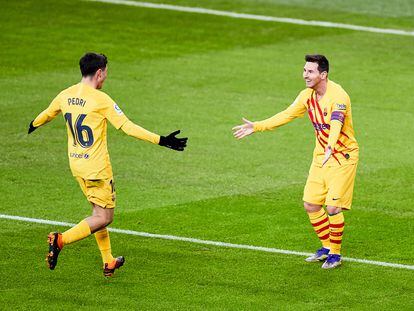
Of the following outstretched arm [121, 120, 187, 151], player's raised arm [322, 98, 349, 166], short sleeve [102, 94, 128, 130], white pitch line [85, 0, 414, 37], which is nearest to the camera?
outstretched arm [121, 120, 187, 151]

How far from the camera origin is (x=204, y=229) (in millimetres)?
16047

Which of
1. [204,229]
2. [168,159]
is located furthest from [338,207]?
[168,159]

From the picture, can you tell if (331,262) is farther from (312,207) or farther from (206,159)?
(206,159)

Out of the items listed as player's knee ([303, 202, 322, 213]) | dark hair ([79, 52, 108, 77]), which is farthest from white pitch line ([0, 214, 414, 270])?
dark hair ([79, 52, 108, 77])

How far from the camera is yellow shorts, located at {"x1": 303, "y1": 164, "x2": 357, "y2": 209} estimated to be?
14383 mm

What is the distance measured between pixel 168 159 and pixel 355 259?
5431 mm

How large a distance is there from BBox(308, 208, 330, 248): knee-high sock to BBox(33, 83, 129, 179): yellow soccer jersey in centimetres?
253

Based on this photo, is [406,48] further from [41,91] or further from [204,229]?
[204,229]

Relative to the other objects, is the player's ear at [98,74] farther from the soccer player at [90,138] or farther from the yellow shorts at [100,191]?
the yellow shorts at [100,191]

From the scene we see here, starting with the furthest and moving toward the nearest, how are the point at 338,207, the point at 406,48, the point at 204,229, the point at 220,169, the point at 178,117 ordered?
the point at 406,48
the point at 178,117
the point at 220,169
the point at 204,229
the point at 338,207

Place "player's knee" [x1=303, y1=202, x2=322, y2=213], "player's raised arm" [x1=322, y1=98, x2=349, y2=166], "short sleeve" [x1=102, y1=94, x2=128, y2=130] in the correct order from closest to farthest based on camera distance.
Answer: "short sleeve" [x1=102, y1=94, x2=128, y2=130], "player's raised arm" [x1=322, y1=98, x2=349, y2=166], "player's knee" [x1=303, y1=202, x2=322, y2=213]

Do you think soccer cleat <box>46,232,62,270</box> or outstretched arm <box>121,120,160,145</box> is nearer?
outstretched arm <box>121,120,160,145</box>

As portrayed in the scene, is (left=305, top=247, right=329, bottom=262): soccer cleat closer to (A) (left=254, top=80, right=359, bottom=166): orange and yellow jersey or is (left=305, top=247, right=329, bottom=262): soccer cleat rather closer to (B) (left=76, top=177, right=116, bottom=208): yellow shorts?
(A) (left=254, top=80, right=359, bottom=166): orange and yellow jersey

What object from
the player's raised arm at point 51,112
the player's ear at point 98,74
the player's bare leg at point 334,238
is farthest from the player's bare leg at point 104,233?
the player's bare leg at point 334,238
